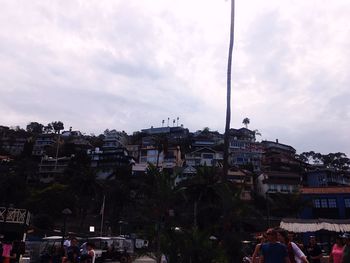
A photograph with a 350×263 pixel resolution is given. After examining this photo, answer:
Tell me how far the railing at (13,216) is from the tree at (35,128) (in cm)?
10471

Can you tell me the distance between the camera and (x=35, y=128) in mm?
128500

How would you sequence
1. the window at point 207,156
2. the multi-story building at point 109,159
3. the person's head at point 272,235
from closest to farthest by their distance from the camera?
1. the person's head at point 272,235
2. the multi-story building at point 109,159
3. the window at point 207,156

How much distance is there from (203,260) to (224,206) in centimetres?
756

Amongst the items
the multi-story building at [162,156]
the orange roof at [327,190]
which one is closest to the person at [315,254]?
the orange roof at [327,190]

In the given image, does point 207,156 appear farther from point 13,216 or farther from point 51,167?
point 13,216

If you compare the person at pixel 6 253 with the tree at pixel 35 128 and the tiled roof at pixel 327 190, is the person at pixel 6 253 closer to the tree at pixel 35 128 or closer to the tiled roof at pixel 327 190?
the tiled roof at pixel 327 190

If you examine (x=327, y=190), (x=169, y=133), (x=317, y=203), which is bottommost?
(x=317, y=203)

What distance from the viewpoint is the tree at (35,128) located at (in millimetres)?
127344

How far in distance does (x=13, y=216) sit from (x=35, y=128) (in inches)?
4223

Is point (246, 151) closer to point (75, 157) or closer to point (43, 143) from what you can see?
point (75, 157)

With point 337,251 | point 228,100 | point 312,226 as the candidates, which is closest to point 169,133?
point 312,226

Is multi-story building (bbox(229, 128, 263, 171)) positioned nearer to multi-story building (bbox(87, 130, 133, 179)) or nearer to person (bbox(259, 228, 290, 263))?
multi-story building (bbox(87, 130, 133, 179))

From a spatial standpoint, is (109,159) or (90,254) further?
(109,159)

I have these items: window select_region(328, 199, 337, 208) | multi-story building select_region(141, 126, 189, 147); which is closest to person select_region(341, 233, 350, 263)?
window select_region(328, 199, 337, 208)
